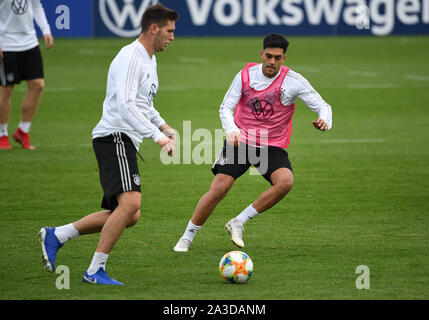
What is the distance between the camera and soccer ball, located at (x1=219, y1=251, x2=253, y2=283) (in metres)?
6.96

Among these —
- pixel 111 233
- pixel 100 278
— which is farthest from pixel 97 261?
pixel 111 233

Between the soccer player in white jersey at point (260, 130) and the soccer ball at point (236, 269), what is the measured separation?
1.12 meters

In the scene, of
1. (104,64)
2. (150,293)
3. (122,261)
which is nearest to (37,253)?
(122,261)

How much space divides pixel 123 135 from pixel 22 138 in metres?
6.89

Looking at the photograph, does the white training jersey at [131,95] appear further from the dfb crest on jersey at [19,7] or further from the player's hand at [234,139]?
the dfb crest on jersey at [19,7]

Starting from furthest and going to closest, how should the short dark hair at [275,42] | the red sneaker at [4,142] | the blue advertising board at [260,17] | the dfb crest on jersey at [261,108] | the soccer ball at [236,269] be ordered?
the blue advertising board at [260,17]
the red sneaker at [4,142]
the dfb crest on jersey at [261,108]
the short dark hair at [275,42]
the soccer ball at [236,269]

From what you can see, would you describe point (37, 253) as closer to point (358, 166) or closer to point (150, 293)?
point (150, 293)

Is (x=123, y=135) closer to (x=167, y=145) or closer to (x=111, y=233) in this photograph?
(x=167, y=145)

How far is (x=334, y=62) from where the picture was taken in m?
25.5

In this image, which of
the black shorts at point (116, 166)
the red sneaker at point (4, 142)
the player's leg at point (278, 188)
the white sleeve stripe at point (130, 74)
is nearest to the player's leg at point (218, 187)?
the player's leg at point (278, 188)

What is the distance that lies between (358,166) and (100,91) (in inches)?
366

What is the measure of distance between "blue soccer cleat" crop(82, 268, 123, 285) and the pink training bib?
225 centimetres

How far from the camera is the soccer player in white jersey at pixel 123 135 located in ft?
22.1
